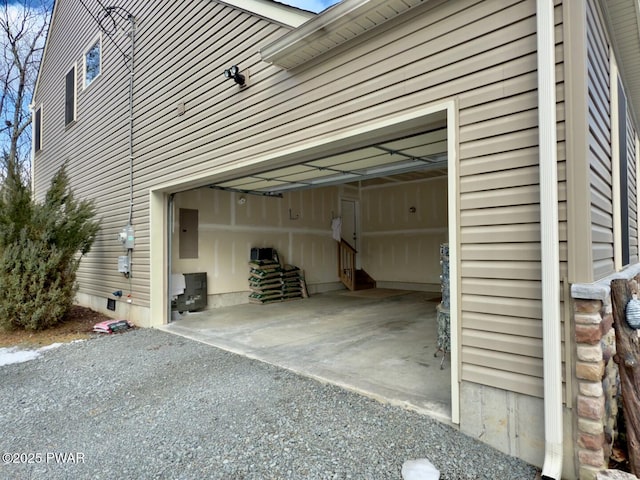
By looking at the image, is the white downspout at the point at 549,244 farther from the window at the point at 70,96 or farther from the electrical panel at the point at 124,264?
the window at the point at 70,96

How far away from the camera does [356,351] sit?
13.8ft

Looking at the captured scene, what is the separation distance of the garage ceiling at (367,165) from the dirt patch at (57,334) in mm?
3429

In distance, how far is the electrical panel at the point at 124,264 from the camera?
20.5ft

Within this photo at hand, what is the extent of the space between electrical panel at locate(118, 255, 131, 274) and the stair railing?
223 inches

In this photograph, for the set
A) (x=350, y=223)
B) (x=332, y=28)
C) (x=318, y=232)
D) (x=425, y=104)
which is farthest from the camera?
(x=350, y=223)

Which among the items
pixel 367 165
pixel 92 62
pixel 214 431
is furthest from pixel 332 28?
pixel 92 62

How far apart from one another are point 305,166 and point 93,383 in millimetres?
3400

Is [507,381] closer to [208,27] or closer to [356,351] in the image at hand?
[356,351]

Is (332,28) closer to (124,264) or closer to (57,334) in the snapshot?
(124,264)

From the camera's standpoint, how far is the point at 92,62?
7871 millimetres

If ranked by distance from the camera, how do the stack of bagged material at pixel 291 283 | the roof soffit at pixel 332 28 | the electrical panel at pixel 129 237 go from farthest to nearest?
1. the stack of bagged material at pixel 291 283
2. the electrical panel at pixel 129 237
3. the roof soffit at pixel 332 28

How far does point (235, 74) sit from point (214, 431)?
3.70 metres

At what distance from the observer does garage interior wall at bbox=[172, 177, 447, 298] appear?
7.48 metres

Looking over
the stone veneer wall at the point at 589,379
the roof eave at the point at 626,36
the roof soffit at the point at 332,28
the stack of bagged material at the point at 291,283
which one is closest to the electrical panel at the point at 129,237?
the stack of bagged material at the point at 291,283
